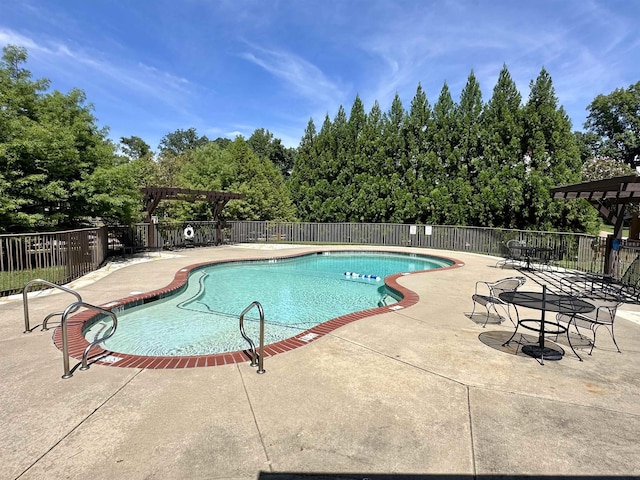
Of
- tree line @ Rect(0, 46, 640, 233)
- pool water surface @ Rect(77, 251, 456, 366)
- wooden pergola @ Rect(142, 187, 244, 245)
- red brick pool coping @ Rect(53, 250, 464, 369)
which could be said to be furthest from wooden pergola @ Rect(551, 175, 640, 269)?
wooden pergola @ Rect(142, 187, 244, 245)

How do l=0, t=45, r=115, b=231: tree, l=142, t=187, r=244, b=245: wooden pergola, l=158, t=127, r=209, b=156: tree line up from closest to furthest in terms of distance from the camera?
l=0, t=45, r=115, b=231: tree, l=142, t=187, r=244, b=245: wooden pergola, l=158, t=127, r=209, b=156: tree

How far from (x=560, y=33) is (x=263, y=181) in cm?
1716

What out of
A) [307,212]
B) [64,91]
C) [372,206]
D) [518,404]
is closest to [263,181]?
[307,212]

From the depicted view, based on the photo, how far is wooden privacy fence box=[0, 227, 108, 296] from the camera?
7.00 meters

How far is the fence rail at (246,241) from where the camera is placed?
24.8ft

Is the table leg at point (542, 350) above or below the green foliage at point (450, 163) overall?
below

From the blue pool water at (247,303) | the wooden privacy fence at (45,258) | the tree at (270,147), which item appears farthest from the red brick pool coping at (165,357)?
the tree at (270,147)

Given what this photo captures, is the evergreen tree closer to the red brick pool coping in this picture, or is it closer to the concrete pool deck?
the red brick pool coping

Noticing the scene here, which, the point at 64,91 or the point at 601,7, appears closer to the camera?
the point at 601,7

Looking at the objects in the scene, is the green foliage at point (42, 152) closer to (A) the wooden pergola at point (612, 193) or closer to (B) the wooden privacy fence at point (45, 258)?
(B) the wooden privacy fence at point (45, 258)

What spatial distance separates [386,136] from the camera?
21.3 metres

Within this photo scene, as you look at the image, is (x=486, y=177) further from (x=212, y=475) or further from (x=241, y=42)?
(x=212, y=475)

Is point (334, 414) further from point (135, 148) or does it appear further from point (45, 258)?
point (135, 148)

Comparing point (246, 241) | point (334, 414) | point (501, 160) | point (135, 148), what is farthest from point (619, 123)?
point (135, 148)
